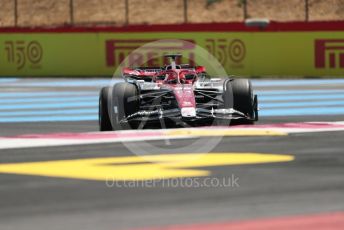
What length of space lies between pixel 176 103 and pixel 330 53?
15.4m

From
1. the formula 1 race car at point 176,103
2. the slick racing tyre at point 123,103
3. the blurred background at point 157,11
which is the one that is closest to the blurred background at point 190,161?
the formula 1 race car at point 176,103

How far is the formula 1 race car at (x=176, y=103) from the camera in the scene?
40.9 feet

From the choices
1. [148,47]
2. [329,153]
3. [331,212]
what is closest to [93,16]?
[148,47]

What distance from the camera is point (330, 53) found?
27.1 m

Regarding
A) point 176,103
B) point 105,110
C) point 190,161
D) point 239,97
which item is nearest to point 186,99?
point 176,103

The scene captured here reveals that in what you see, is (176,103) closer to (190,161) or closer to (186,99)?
(186,99)

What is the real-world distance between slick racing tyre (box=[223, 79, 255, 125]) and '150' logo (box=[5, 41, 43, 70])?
64.2 ft

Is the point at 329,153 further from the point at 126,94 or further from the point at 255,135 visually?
the point at 126,94

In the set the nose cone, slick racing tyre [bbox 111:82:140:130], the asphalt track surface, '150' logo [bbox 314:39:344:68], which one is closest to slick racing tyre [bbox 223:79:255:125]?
the nose cone

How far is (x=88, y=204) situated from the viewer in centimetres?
673

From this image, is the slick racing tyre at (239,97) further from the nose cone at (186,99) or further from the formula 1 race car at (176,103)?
the nose cone at (186,99)

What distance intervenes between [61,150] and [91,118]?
6099mm

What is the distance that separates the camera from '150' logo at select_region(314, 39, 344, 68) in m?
27.0

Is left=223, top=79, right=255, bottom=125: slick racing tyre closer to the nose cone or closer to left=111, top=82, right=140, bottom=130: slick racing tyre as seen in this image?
the nose cone
